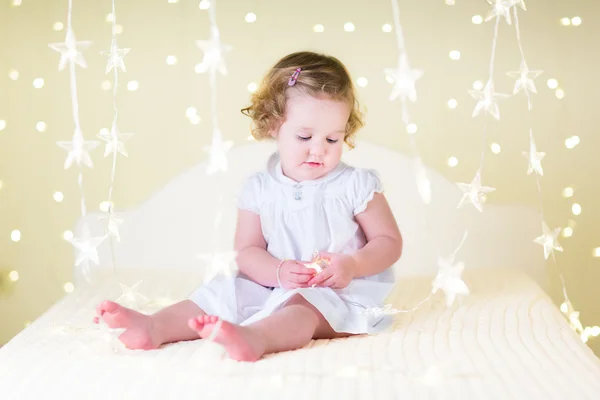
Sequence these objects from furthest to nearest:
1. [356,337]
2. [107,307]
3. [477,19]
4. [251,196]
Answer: [477,19]
[251,196]
[356,337]
[107,307]

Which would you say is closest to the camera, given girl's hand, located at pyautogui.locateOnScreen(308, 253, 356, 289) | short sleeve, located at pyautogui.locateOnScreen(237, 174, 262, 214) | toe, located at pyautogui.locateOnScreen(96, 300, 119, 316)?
toe, located at pyautogui.locateOnScreen(96, 300, 119, 316)

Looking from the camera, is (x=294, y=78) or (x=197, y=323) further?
(x=294, y=78)

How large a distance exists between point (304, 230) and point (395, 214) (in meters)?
0.77

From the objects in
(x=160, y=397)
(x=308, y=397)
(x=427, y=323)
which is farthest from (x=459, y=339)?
(x=160, y=397)

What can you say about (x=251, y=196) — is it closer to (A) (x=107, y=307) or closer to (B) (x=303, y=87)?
(B) (x=303, y=87)

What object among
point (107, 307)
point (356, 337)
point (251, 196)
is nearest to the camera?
A: point (107, 307)

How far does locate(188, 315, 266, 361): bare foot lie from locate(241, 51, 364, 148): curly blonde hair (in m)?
0.61

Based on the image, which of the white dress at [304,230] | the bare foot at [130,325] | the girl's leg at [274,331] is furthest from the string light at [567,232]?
the bare foot at [130,325]

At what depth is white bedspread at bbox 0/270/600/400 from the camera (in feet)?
4.86

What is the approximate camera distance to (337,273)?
6.15 feet

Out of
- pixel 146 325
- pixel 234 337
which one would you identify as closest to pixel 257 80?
pixel 146 325

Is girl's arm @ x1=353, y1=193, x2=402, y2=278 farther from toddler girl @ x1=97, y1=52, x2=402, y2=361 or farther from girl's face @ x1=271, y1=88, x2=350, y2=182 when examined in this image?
girl's face @ x1=271, y1=88, x2=350, y2=182

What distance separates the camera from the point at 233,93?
108 inches

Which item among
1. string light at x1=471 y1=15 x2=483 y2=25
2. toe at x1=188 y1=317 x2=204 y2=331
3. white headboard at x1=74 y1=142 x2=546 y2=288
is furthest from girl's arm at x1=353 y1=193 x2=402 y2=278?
string light at x1=471 y1=15 x2=483 y2=25
